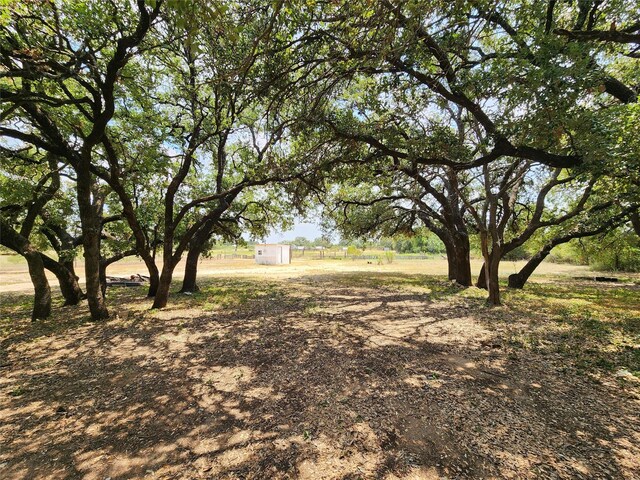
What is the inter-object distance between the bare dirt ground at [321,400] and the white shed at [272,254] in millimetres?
33546

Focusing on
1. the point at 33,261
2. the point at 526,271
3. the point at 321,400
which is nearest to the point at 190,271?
the point at 33,261

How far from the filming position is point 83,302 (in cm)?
1038

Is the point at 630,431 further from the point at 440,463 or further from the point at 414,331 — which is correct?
the point at 414,331

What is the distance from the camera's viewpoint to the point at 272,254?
41.0 meters

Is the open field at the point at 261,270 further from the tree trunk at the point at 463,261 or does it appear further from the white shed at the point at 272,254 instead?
the tree trunk at the point at 463,261

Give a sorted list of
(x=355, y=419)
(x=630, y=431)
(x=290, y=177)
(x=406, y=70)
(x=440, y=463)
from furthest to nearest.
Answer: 1. (x=290, y=177)
2. (x=406, y=70)
3. (x=355, y=419)
4. (x=630, y=431)
5. (x=440, y=463)

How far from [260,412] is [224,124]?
771cm

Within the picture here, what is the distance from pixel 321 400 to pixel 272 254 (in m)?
38.0

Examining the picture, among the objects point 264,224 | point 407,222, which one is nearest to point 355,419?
point 264,224

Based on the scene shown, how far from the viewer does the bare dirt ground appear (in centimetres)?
258

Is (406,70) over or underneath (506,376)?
over

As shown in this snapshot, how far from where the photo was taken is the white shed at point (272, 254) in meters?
40.9

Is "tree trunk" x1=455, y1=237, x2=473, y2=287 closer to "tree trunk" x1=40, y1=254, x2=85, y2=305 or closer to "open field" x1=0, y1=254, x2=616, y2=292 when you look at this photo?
"open field" x1=0, y1=254, x2=616, y2=292

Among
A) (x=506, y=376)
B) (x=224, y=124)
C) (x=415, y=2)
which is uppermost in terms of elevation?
(x=224, y=124)
